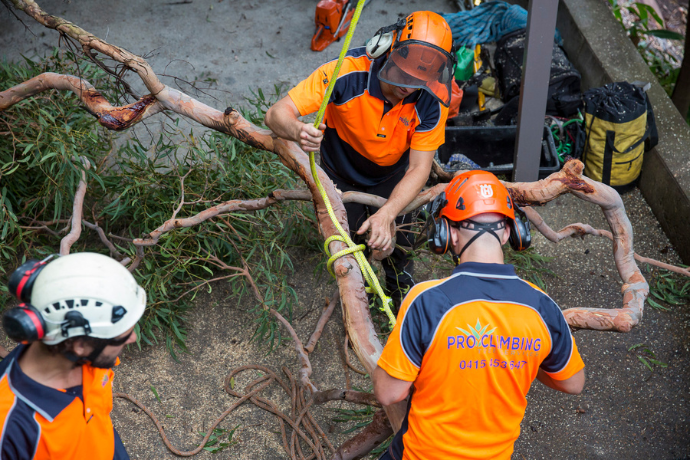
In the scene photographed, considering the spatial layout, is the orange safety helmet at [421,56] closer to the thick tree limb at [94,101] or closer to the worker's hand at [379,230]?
the worker's hand at [379,230]

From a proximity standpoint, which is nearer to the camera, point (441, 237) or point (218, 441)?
point (441, 237)

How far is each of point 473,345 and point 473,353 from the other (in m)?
0.03

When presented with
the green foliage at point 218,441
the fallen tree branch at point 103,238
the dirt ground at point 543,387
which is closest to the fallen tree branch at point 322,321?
the dirt ground at point 543,387

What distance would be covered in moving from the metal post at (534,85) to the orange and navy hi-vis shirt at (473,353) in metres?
2.32

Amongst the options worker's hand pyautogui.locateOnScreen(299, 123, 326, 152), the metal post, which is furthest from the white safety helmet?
the metal post

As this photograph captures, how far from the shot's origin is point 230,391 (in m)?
3.25

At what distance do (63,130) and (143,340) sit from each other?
1448 millimetres

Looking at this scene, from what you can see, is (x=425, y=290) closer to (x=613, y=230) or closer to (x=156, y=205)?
(x=613, y=230)

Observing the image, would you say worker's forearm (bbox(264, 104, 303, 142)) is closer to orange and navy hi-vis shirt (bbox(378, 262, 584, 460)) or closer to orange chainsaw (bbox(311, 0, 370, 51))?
orange and navy hi-vis shirt (bbox(378, 262, 584, 460))

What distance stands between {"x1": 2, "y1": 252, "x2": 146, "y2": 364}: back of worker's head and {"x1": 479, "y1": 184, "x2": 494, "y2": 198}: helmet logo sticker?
1.16m

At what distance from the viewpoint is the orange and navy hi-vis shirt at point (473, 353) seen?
161 centimetres

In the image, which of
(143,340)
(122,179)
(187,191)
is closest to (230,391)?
(143,340)

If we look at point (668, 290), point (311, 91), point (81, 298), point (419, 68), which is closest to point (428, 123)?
point (419, 68)

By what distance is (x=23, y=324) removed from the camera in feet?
4.50
